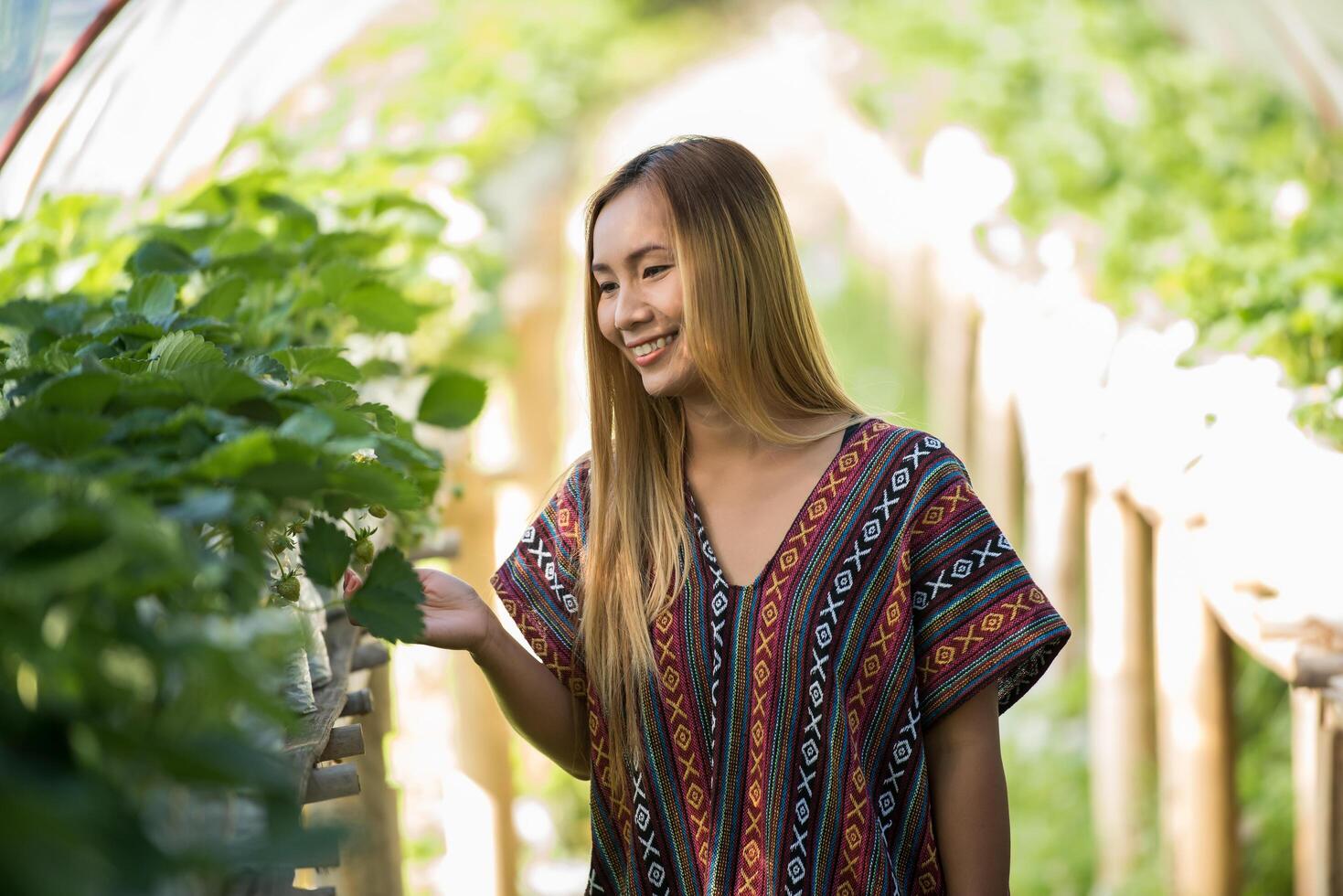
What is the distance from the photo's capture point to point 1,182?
259 centimetres

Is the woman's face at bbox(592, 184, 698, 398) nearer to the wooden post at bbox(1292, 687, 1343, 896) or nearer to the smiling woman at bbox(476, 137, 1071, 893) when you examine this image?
the smiling woman at bbox(476, 137, 1071, 893)

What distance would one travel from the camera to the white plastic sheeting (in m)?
2.75

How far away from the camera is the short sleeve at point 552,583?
5.55 feet

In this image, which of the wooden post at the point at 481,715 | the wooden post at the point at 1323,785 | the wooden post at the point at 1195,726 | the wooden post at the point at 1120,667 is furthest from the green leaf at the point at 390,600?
the wooden post at the point at 481,715

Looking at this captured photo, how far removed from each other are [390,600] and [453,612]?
1.35 feet

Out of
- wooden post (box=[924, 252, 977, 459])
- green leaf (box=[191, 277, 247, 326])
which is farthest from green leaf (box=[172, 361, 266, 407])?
wooden post (box=[924, 252, 977, 459])

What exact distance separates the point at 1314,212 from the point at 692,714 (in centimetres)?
275

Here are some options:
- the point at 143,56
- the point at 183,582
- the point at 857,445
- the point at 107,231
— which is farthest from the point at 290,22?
the point at 183,582

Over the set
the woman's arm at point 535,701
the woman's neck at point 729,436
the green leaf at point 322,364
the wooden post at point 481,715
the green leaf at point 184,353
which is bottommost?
the woman's arm at point 535,701

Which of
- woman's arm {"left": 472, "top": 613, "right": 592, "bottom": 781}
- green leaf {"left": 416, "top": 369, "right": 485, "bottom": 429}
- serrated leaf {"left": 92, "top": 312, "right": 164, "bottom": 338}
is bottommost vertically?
woman's arm {"left": 472, "top": 613, "right": 592, "bottom": 781}

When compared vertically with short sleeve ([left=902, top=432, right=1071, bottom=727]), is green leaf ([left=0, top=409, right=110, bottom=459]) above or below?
below

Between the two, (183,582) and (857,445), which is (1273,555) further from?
(183,582)

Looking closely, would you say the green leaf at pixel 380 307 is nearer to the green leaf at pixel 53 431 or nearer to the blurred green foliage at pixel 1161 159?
the green leaf at pixel 53 431

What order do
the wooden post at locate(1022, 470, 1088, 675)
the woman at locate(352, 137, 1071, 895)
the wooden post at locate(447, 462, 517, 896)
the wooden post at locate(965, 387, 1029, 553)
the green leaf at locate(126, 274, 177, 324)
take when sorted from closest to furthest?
the green leaf at locate(126, 274, 177, 324) < the woman at locate(352, 137, 1071, 895) < the wooden post at locate(447, 462, 517, 896) < the wooden post at locate(1022, 470, 1088, 675) < the wooden post at locate(965, 387, 1029, 553)
